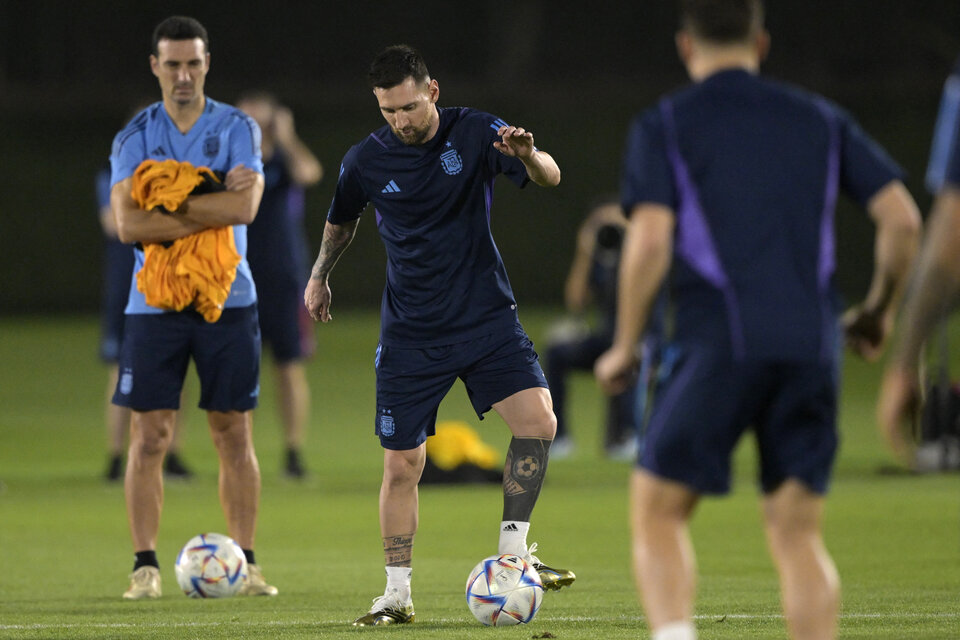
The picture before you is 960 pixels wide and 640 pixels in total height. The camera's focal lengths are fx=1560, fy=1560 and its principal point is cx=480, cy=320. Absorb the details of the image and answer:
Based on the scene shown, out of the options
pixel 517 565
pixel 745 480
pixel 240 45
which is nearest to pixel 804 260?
pixel 517 565

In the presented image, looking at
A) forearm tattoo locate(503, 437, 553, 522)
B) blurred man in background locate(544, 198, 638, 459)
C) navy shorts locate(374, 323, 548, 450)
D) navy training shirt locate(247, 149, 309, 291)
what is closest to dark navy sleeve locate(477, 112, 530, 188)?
navy shorts locate(374, 323, 548, 450)

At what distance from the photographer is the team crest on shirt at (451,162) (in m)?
6.26

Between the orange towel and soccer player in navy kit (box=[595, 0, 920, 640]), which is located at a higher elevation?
the orange towel

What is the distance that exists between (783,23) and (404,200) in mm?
22320

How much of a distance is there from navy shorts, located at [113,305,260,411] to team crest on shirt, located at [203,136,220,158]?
0.74m

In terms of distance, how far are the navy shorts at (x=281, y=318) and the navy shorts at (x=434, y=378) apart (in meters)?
5.57

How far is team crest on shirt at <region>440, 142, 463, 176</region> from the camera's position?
20.5 ft

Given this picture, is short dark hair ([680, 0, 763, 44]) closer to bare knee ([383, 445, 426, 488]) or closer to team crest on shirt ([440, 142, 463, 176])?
team crest on shirt ([440, 142, 463, 176])

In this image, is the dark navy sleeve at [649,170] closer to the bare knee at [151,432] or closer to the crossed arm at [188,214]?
the crossed arm at [188,214]

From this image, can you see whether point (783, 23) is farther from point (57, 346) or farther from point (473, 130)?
point (473, 130)

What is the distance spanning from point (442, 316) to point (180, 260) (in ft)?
4.70

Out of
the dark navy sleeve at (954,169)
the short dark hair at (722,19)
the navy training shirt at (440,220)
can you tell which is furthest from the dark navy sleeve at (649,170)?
the navy training shirt at (440,220)

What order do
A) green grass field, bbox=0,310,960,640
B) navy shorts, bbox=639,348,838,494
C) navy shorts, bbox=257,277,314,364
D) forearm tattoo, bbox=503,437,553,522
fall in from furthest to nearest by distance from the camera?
navy shorts, bbox=257,277,314,364 → forearm tattoo, bbox=503,437,553,522 → green grass field, bbox=0,310,960,640 → navy shorts, bbox=639,348,838,494

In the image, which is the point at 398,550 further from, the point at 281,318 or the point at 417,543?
the point at 281,318
